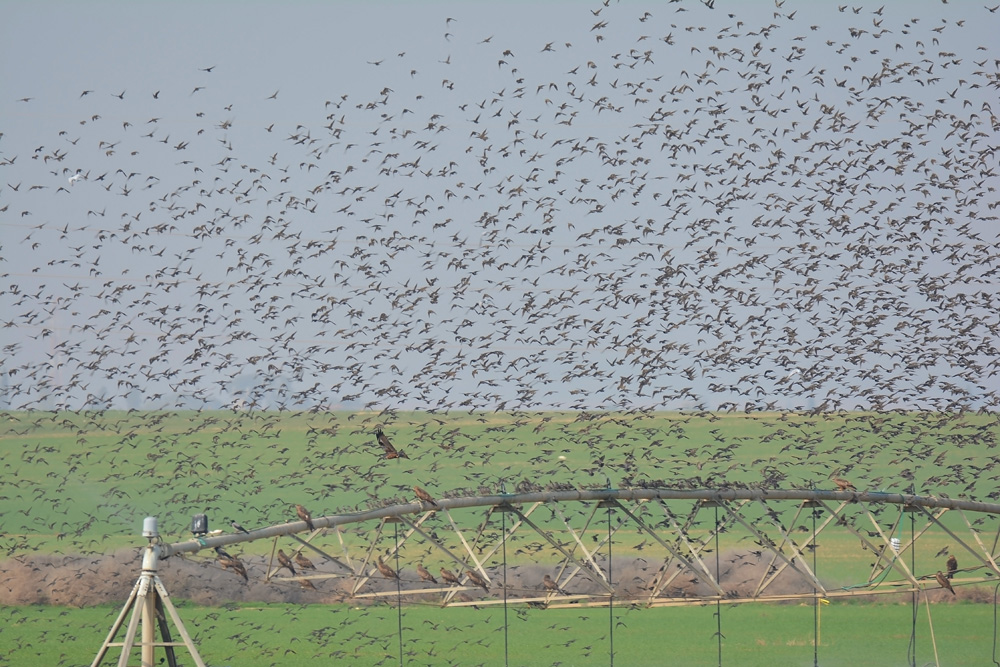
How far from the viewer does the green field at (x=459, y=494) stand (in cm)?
7500

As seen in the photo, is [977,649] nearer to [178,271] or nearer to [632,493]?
[632,493]

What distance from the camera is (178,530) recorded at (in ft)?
325

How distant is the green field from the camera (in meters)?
75.0

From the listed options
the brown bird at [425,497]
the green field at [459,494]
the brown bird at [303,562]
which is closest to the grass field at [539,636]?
the green field at [459,494]

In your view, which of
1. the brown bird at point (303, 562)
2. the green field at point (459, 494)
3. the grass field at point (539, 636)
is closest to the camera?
the brown bird at point (303, 562)

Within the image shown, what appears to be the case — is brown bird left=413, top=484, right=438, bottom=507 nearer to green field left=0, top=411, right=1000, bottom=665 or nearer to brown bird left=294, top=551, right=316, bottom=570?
brown bird left=294, top=551, right=316, bottom=570

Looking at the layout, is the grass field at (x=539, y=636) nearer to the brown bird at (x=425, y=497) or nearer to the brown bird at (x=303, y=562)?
the brown bird at (x=303, y=562)

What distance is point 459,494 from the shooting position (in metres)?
78.1

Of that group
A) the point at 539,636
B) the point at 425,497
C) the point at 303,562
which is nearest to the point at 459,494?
the point at 539,636

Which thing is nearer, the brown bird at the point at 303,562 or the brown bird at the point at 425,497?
the brown bird at the point at 425,497

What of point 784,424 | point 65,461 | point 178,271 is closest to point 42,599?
point 65,461

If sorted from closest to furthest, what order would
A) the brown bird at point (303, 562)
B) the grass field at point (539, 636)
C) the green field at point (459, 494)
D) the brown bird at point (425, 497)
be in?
the brown bird at point (425, 497) → the brown bird at point (303, 562) → the grass field at point (539, 636) → the green field at point (459, 494)

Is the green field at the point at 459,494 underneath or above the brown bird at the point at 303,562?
above

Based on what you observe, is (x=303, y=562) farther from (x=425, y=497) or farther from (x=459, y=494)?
(x=459, y=494)
